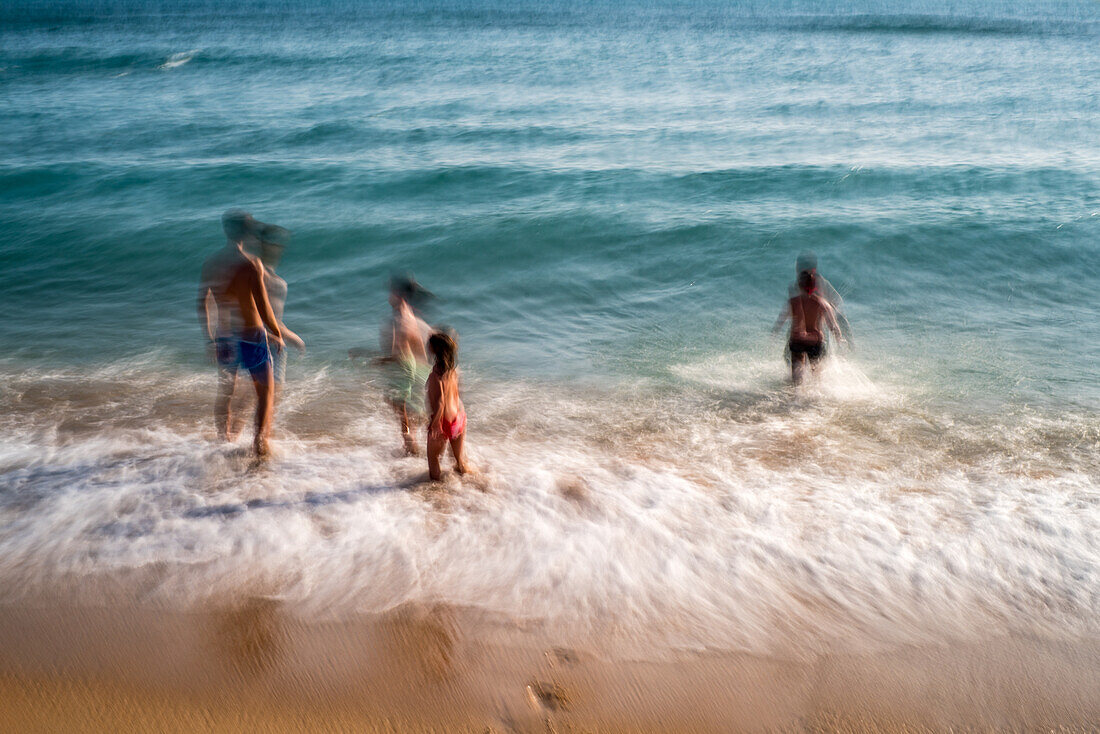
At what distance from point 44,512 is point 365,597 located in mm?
2277

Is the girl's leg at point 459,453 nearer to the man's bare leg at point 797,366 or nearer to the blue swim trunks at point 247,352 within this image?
the blue swim trunks at point 247,352

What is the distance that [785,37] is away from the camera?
33719mm

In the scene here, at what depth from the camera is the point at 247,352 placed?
5.14m

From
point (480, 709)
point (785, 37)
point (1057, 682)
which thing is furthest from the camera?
point (785, 37)

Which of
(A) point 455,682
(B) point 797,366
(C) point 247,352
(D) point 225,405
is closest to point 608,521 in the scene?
(A) point 455,682

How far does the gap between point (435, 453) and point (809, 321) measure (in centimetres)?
393

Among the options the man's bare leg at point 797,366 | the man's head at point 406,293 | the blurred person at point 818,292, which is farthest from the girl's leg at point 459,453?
the blurred person at point 818,292

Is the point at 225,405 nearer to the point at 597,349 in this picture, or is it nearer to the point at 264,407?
the point at 264,407

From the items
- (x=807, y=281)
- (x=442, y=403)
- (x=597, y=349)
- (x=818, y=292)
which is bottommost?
(x=597, y=349)

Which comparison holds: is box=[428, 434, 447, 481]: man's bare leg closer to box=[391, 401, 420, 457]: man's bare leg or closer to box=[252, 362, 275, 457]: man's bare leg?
box=[391, 401, 420, 457]: man's bare leg

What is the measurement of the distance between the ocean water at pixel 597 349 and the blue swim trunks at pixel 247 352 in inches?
28.6

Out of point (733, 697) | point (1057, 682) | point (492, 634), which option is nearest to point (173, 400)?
point (492, 634)

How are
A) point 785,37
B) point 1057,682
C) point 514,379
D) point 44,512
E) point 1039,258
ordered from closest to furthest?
point 1057,682 < point 44,512 < point 514,379 < point 1039,258 < point 785,37

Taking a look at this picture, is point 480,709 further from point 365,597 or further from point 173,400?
point 173,400
